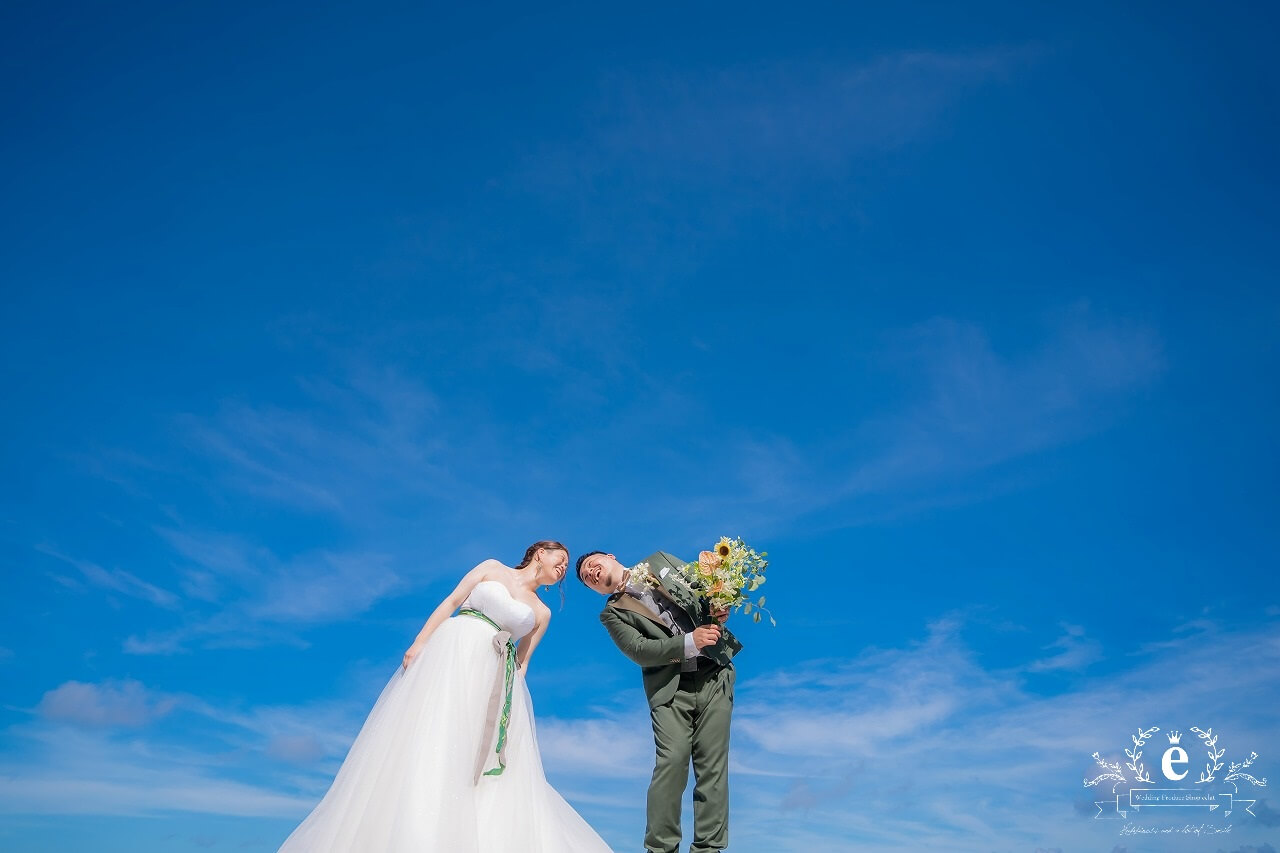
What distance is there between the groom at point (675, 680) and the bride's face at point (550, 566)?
196mm

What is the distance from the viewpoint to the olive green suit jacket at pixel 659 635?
9.27 meters

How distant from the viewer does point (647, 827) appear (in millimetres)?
8914

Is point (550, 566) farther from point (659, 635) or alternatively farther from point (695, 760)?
point (695, 760)

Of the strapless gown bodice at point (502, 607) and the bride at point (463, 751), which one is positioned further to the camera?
the strapless gown bodice at point (502, 607)

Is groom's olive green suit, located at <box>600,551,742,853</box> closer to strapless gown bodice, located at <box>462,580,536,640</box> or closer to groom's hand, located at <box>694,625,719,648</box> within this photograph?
groom's hand, located at <box>694,625,719,648</box>

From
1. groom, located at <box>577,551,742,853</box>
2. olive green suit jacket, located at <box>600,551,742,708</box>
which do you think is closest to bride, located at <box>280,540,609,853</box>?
groom, located at <box>577,551,742,853</box>

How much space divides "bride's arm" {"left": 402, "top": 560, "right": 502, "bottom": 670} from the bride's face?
0.52 meters

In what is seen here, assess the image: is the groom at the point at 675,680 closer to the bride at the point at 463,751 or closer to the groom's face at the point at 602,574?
the groom's face at the point at 602,574

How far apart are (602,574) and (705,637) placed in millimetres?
1155

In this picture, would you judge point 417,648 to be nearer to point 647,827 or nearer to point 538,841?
point 538,841

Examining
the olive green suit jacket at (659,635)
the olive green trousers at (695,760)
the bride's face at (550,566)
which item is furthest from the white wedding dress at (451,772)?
the olive green suit jacket at (659,635)

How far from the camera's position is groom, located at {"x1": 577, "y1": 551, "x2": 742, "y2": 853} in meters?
8.91

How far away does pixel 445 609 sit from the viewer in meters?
9.48

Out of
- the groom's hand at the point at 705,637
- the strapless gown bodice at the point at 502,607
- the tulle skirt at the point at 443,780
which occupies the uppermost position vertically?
the strapless gown bodice at the point at 502,607
